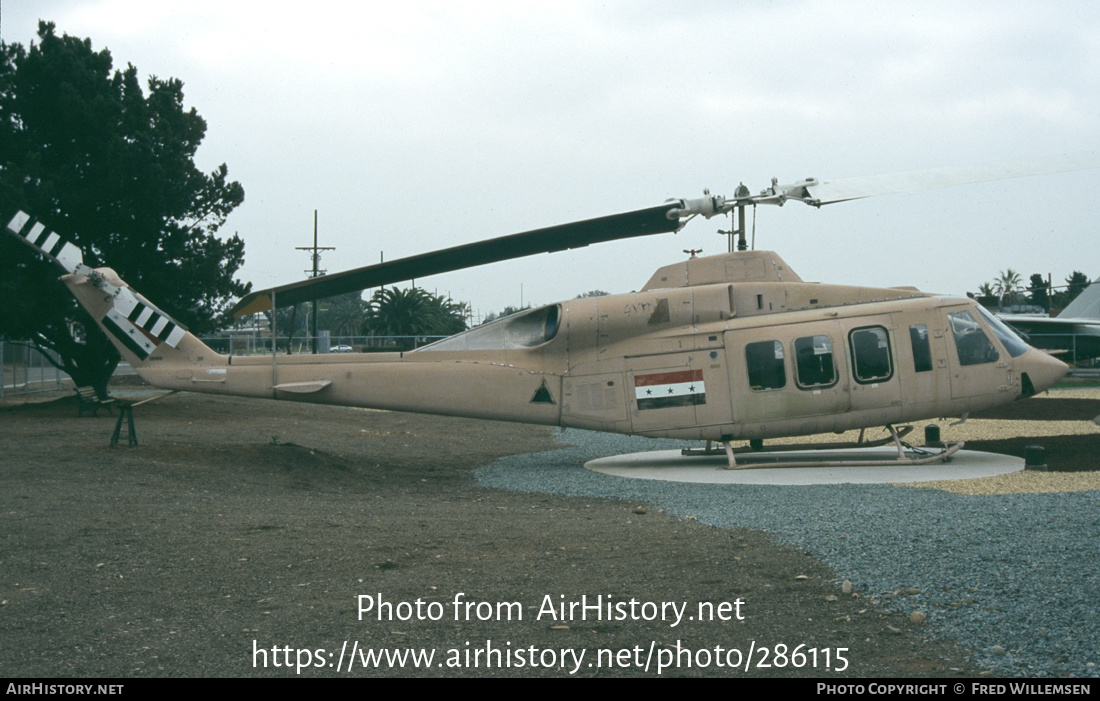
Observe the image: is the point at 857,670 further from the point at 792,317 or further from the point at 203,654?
the point at 792,317

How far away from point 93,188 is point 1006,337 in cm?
1993

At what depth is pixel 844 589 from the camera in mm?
4965

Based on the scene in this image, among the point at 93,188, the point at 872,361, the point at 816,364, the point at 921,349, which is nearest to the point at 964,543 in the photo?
the point at 816,364

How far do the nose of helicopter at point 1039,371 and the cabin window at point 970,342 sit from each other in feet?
1.49

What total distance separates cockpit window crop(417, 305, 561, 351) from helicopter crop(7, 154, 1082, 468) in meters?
0.02

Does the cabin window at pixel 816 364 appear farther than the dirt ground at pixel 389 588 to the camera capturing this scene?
Yes

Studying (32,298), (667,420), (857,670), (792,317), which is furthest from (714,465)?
(32,298)

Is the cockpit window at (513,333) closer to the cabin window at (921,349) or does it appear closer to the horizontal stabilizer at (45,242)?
the cabin window at (921,349)

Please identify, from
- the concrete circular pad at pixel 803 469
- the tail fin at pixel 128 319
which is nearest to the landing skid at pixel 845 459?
the concrete circular pad at pixel 803 469

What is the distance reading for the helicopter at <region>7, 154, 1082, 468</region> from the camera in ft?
37.3

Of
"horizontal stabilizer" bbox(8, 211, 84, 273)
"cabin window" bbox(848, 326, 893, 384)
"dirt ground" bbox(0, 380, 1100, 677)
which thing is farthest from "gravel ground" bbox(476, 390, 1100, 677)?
"horizontal stabilizer" bbox(8, 211, 84, 273)

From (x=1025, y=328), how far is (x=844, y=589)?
26.8 m

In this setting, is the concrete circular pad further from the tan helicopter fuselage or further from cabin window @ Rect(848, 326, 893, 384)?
cabin window @ Rect(848, 326, 893, 384)

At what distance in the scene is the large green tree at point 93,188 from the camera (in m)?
19.5
